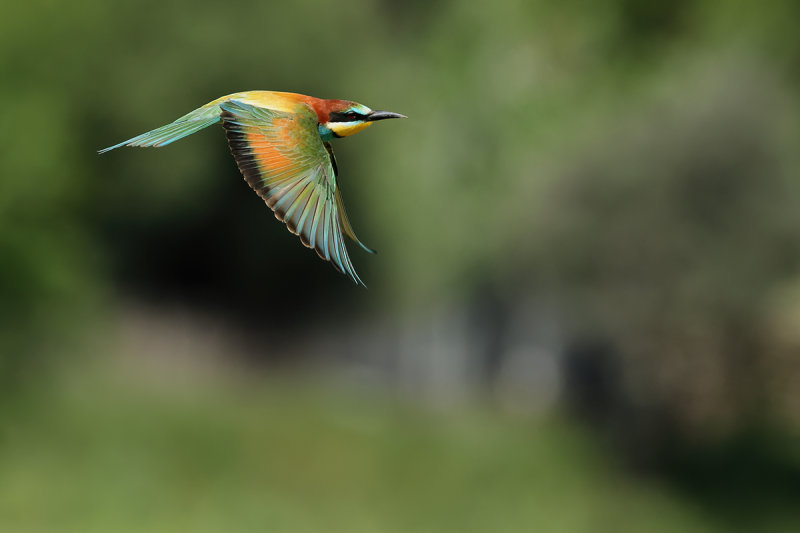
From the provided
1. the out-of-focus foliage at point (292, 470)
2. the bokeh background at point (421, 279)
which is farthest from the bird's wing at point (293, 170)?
the out-of-focus foliage at point (292, 470)

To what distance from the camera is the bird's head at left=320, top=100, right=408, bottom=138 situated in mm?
649

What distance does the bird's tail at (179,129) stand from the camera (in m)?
0.58

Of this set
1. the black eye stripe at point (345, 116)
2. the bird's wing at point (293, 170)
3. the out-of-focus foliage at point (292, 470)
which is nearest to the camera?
the bird's wing at point (293, 170)

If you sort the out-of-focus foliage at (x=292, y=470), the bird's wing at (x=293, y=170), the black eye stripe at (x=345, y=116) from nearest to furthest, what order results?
A: the bird's wing at (x=293, y=170) → the black eye stripe at (x=345, y=116) → the out-of-focus foliage at (x=292, y=470)

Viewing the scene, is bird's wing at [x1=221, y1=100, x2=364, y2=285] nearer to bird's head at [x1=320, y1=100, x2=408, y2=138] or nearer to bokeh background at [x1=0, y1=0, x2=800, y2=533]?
bird's head at [x1=320, y1=100, x2=408, y2=138]

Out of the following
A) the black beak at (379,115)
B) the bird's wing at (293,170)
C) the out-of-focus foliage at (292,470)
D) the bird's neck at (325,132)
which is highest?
the black beak at (379,115)

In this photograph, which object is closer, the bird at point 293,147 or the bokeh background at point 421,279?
the bird at point 293,147

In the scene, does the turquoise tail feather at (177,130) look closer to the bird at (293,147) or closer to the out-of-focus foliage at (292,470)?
the bird at (293,147)

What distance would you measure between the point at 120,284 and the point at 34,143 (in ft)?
20.0

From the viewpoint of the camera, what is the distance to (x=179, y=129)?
643 millimetres

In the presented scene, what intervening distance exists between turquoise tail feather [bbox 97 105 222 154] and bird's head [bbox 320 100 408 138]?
0.07 m

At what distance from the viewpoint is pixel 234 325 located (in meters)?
15.3

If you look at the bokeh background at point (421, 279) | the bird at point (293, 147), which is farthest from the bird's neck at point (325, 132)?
the bokeh background at point (421, 279)

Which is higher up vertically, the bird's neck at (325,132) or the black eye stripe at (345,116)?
the black eye stripe at (345,116)
